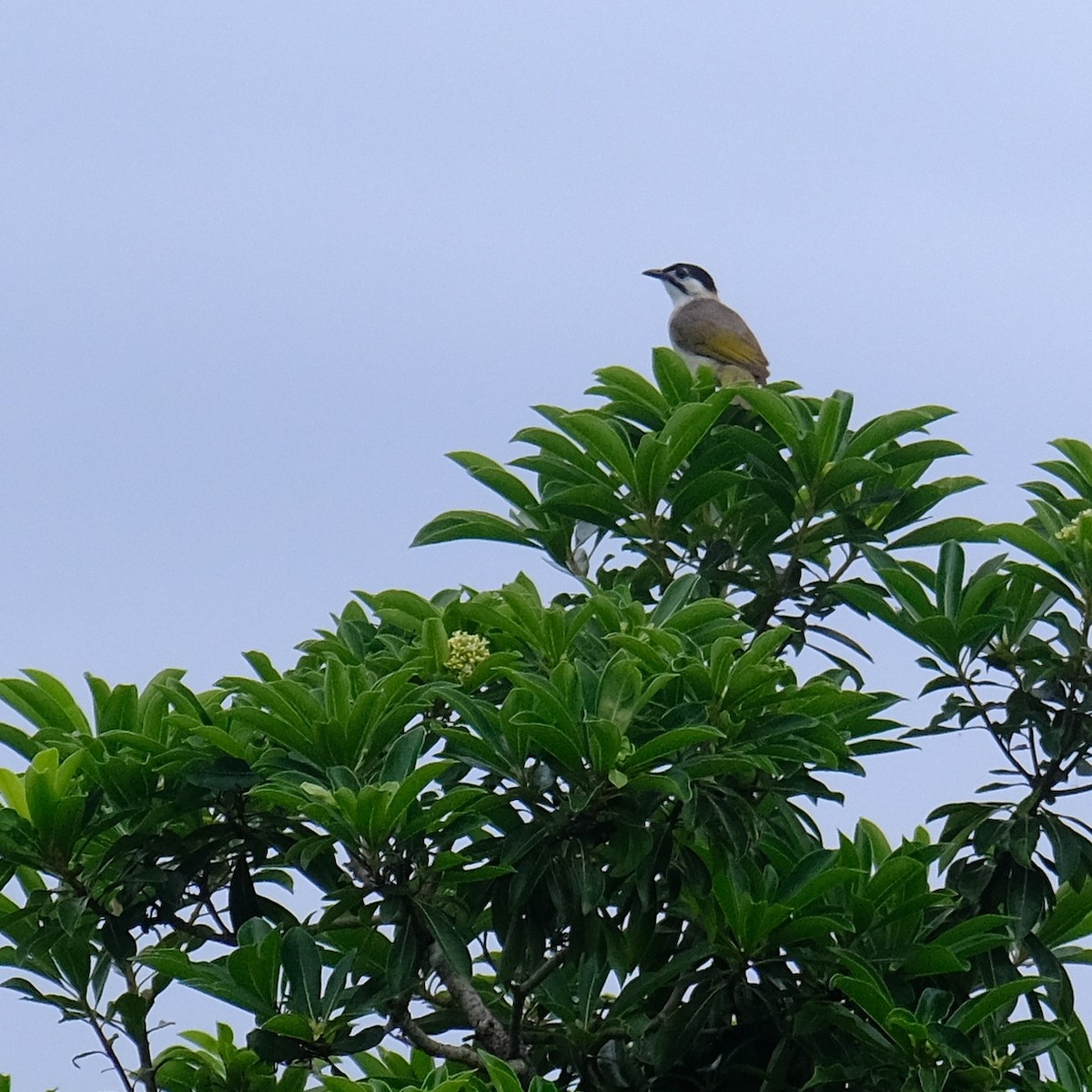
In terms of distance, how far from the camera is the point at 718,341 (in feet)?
28.8

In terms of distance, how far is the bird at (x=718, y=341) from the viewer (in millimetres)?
8609

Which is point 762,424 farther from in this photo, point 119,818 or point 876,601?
point 119,818

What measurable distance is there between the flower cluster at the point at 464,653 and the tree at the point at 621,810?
0.03 meters

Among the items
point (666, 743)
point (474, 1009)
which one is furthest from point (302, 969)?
point (666, 743)

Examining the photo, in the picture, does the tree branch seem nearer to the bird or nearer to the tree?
the tree

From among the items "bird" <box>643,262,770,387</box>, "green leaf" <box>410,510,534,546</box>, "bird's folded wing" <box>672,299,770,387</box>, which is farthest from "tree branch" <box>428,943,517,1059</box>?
"bird's folded wing" <box>672,299,770,387</box>

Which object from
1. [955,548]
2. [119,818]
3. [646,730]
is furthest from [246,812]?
[955,548]

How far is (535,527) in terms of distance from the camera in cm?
477

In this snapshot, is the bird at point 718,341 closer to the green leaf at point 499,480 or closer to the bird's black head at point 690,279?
the bird's black head at point 690,279

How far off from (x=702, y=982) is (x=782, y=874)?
1.11 ft

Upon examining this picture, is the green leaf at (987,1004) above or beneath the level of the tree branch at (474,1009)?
beneath

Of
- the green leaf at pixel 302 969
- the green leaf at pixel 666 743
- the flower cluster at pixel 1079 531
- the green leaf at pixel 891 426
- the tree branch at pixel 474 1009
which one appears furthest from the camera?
the green leaf at pixel 891 426

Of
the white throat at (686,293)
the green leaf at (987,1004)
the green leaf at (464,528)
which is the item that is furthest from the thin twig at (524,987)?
the white throat at (686,293)

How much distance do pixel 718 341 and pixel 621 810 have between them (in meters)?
5.44
